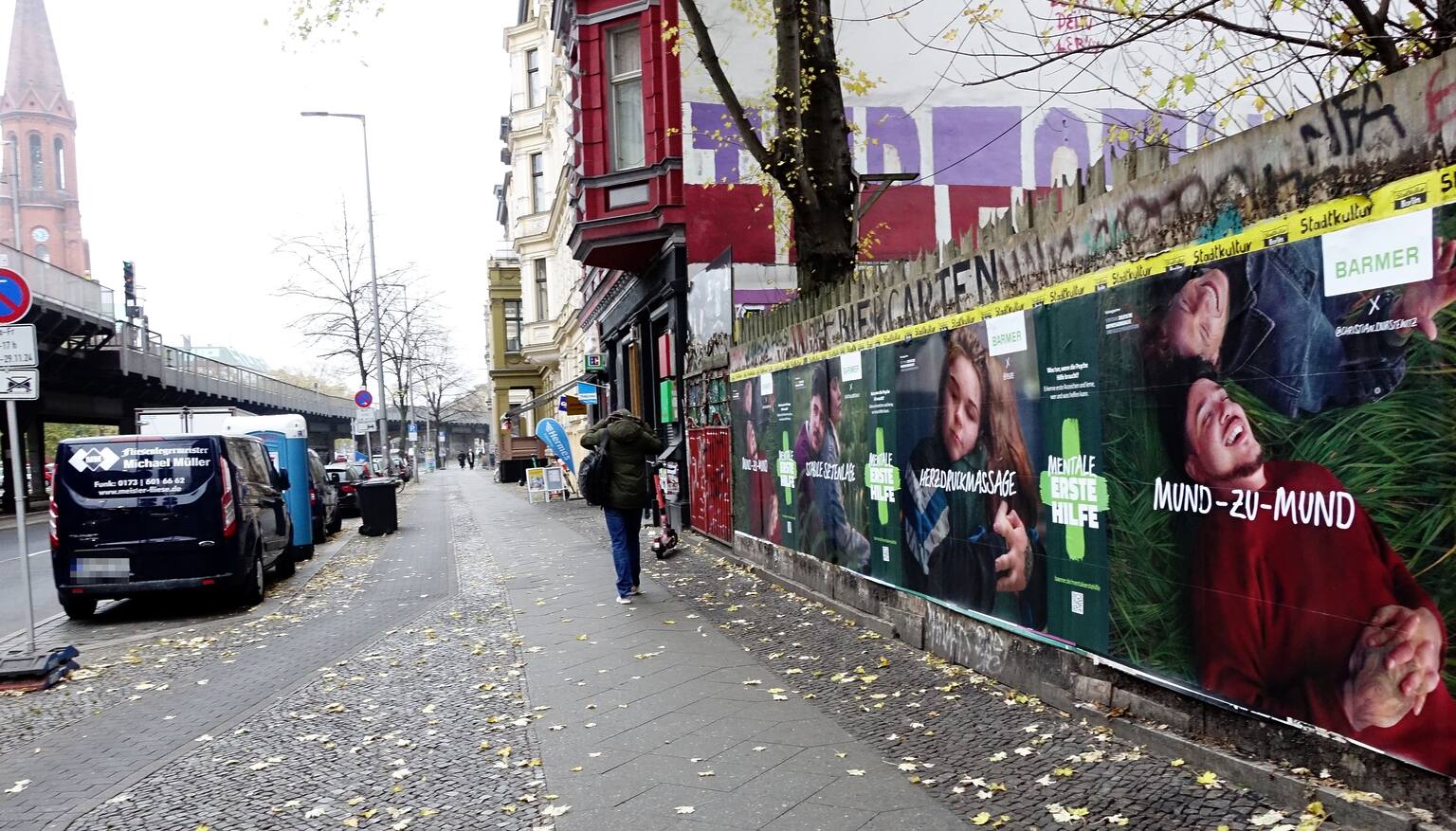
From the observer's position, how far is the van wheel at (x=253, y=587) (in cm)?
1095

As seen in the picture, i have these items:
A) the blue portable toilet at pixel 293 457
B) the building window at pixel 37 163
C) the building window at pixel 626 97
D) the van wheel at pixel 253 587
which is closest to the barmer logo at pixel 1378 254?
the van wheel at pixel 253 587

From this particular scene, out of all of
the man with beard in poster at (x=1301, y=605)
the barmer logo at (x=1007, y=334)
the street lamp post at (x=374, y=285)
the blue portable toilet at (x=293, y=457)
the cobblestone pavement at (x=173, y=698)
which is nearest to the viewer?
the man with beard in poster at (x=1301, y=605)

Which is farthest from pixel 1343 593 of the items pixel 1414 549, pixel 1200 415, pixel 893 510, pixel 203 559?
pixel 203 559

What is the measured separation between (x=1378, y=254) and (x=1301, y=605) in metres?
1.27

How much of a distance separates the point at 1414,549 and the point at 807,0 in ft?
24.1

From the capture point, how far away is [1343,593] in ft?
11.8

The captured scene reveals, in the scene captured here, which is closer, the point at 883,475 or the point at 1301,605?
the point at 1301,605

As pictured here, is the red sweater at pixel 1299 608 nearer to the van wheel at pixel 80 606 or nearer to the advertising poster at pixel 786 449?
the advertising poster at pixel 786 449

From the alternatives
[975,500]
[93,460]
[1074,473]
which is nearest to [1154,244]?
[1074,473]

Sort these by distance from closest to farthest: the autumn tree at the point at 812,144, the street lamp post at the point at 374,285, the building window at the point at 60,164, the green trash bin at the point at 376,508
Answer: the autumn tree at the point at 812,144
the green trash bin at the point at 376,508
the street lamp post at the point at 374,285
the building window at the point at 60,164

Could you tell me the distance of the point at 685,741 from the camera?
5281mm

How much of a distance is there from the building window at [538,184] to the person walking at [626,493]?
102 feet

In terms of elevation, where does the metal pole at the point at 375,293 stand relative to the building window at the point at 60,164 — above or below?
below

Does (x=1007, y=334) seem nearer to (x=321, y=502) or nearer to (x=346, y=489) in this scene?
(x=321, y=502)
